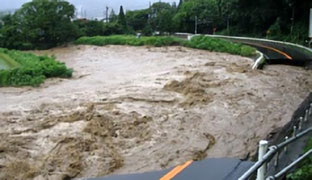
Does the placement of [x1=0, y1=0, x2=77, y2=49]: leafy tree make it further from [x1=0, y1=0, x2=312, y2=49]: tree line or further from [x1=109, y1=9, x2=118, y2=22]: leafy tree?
[x1=109, y1=9, x2=118, y2=22]: leafy tree

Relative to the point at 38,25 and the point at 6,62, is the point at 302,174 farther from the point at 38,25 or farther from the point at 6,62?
the point at 38,25

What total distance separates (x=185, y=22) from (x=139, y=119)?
46.9 m

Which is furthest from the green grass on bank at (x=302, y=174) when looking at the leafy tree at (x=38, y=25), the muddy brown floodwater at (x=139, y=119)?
the leafy tree at (x=38, y=25)

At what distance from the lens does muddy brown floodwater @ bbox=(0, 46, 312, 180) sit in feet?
31.0

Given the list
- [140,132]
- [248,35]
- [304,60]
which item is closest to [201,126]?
[140,132]

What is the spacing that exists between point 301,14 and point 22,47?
1225 inches

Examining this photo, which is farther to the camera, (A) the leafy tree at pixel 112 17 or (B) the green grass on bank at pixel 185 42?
(A) the leafy tree at pixel 112 17

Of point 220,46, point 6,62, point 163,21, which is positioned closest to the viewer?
point 6,62

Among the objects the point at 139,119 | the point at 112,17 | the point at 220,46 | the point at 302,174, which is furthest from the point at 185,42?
the point at 302,174

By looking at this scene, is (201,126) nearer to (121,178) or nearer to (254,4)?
(121,178)

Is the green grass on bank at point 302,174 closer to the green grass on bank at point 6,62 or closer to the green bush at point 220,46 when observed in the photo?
the green bush at point 220,46

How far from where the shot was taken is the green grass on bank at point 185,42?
32025 millimetres

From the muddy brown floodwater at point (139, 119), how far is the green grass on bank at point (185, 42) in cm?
980

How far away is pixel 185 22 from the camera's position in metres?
58.2
